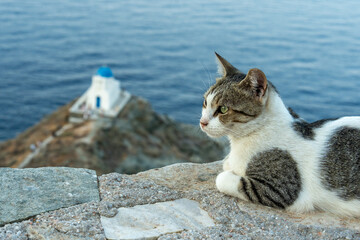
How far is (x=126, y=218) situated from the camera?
360 centimetres

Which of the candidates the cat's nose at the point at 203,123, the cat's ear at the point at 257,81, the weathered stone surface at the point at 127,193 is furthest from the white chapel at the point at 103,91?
the cat's ear at the point at 257,81

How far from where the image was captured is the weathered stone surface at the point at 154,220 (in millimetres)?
3379

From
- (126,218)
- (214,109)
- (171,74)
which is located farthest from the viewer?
(171,74)

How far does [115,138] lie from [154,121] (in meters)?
4.86

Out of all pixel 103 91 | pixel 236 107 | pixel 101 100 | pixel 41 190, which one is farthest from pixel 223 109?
pixel 101 100

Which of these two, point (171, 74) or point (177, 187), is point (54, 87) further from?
point (177, 187)

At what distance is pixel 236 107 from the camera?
4.01m

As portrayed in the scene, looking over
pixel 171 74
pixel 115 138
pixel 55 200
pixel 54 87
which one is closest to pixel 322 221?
pixel 55 200

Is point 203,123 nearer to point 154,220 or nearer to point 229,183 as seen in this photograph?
point 229,183

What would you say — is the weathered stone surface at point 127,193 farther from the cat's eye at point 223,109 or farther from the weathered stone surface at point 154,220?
the cat's eye at point 223,109

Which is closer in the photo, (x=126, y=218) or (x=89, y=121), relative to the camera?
(x=126, y=218)

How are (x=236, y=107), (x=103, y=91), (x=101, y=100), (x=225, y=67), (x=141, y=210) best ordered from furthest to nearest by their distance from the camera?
(x=101, y=100) < (x=103, y=91) < (x=225, y=67) < (x=236, y=107) < (x=141, y=210)

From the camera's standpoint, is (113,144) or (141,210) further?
(113,144)

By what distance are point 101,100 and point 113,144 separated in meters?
3.79
